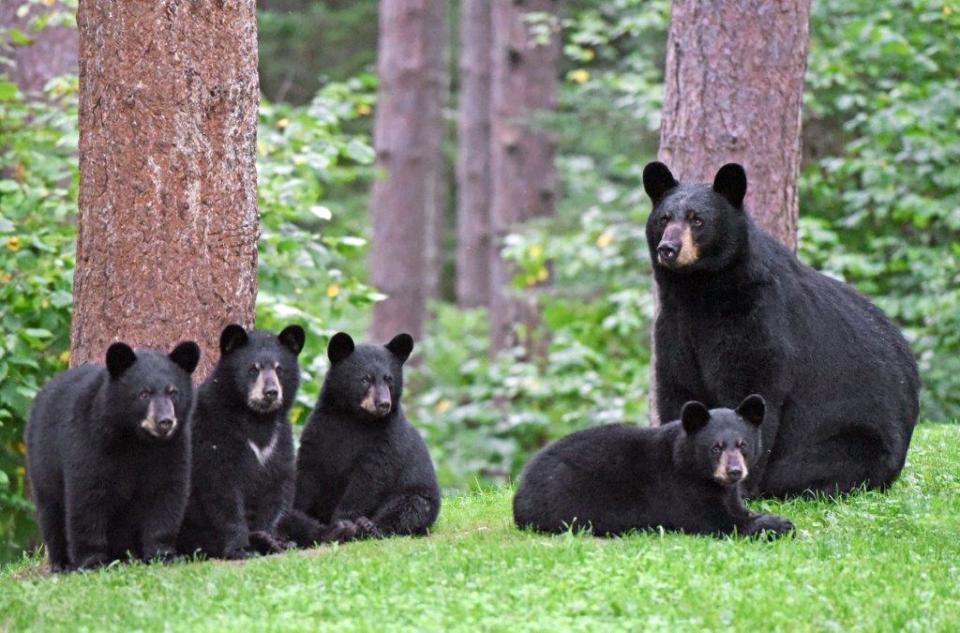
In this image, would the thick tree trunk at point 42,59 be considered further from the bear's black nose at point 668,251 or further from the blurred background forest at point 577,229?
the bear's black nose at point 668,251

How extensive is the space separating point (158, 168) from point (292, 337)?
4.03ft

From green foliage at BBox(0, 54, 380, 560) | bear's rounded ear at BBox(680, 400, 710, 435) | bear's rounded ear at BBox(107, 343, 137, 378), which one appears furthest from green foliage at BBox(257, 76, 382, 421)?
bear's rounded ear at BBox(680, 400, 710, 435)

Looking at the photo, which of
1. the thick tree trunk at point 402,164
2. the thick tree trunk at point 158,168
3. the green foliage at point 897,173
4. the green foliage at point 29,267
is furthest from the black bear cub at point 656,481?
the thick tree trunk at point 402,164

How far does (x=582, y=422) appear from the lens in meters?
18.6

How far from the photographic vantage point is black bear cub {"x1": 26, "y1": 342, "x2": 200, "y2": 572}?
23.1 ft

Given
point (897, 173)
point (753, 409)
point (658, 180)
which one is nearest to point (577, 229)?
point (897, 173)

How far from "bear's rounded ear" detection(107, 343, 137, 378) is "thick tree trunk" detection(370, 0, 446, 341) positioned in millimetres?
15421

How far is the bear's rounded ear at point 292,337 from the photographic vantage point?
774cm

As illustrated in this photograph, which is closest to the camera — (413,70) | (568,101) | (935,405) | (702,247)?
(702,247)

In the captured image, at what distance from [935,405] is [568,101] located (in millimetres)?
6134

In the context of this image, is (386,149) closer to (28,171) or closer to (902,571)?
(28,171)

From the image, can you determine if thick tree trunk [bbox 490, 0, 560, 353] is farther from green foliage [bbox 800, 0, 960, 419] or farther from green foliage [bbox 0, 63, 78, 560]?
green foliage [bbox 0, 63, 78, 560]

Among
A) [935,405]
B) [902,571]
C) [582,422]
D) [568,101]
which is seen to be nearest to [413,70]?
[568,101]

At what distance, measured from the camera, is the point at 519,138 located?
72.5 feet
